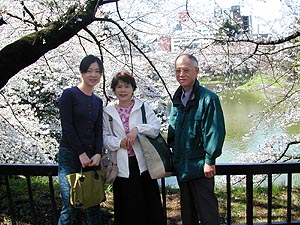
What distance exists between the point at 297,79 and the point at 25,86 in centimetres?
622

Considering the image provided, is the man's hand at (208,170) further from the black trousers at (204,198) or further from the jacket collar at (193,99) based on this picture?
the jacket collar at (193,99)

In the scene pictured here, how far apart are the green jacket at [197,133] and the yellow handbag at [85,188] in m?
0.51

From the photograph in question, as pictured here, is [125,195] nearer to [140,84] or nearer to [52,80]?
[140,84]

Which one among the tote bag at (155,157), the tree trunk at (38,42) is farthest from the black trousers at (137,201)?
the tree trunk at (38,42)

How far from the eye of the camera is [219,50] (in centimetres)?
528

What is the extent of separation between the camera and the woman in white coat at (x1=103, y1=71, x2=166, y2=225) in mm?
2363

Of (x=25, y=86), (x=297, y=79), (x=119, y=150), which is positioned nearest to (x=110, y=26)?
(x=297, y=79)

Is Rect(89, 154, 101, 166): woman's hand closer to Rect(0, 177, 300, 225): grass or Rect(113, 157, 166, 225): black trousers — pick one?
Rect(113, 157, 166, 225): black trousers

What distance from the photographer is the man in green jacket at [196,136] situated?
7.11 feet

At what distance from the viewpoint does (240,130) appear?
1187cm

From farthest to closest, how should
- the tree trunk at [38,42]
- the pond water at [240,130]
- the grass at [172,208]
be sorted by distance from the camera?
the pond water at [240,130] → the grass at [172,208] → the tree trunk at [38,42]

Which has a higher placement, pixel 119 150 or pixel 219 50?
pixel 219 50

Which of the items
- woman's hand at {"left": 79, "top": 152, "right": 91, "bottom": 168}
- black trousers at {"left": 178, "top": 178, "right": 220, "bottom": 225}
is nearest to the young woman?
woman's hand at {"left": 79, "top": 152, "right": 91, "bottom": 168}

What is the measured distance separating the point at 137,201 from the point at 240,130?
9.86 m
